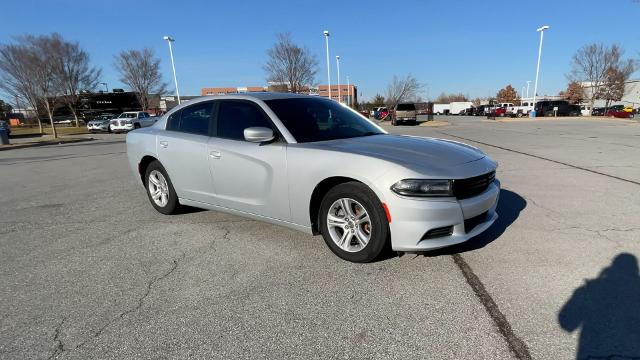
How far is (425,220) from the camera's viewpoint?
2.96 meters

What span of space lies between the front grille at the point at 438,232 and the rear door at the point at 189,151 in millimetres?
2478

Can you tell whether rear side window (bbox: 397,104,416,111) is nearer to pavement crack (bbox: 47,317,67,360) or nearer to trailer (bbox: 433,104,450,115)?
pavement crack (bbox: 47,317,67,360)

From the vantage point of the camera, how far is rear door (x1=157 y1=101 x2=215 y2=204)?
432 cm

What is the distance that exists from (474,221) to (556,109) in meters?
50.4

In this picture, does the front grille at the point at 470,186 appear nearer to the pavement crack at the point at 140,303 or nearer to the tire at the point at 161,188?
the pavement crack at the point at 140,303

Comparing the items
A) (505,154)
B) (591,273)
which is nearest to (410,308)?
(591,273)

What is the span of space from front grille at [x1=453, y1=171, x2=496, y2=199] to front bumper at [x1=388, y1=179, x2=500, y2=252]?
0.20ft

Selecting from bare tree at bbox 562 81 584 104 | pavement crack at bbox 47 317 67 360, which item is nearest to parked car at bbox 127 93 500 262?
pavement crack at bbox 47 317 67 360

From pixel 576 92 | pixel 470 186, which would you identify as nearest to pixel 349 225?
pixel 470 186

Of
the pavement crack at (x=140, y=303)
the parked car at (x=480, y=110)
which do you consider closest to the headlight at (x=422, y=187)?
the pavement crack at (x=140, y=303)

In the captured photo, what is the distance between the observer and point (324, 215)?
3.46 m

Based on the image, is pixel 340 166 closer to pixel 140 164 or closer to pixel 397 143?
pixel 397 143

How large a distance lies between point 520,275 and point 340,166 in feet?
5.73

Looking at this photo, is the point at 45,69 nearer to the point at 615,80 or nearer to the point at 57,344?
the point at 57,344
